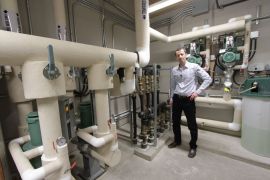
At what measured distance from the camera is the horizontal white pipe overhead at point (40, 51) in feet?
2.07

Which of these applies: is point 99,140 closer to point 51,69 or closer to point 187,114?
point 51,69

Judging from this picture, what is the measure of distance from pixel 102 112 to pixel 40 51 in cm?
60

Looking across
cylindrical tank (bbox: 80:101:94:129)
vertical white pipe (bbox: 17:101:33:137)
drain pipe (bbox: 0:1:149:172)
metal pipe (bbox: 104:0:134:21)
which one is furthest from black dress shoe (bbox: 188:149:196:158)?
metal pipe (bbox: 104:0:134:21)

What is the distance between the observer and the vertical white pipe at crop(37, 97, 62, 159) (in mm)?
785

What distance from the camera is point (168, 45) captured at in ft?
10.1

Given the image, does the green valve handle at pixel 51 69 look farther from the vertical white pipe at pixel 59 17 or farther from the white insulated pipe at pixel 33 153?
the vertical white pipe at pixel 59 17

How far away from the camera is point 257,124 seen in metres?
1.79

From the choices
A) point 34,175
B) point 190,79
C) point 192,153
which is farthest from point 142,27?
point 192,153

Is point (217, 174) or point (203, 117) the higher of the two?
point (203, 117)

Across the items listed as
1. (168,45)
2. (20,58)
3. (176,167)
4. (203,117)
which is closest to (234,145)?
(203,117)

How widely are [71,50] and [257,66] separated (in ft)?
8.81

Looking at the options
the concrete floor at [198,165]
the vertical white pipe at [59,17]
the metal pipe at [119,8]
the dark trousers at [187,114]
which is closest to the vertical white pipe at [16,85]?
the vertical white pipe at [59,17]

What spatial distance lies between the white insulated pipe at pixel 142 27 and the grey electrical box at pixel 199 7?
1.44m

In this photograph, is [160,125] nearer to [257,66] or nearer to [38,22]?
[257,66]
